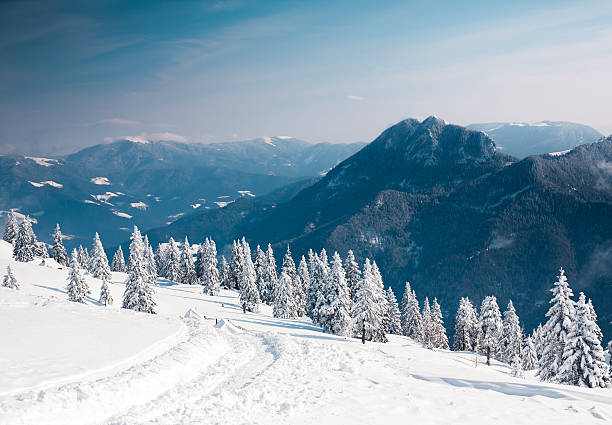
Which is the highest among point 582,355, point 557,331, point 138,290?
point 138,290

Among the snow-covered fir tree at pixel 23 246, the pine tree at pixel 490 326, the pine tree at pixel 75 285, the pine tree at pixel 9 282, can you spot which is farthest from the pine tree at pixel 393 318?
the snow-covered fir tree at pixel 23 246

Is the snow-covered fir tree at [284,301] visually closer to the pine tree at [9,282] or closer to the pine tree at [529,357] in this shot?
the pine tree at [9,282]

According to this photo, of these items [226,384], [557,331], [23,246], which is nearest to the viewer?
[226,384]

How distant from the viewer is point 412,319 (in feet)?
295

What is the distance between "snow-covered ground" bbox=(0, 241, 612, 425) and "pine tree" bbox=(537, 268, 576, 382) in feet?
50.8

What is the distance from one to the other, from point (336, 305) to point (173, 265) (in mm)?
62491

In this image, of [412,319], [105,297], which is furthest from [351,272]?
[105,297]

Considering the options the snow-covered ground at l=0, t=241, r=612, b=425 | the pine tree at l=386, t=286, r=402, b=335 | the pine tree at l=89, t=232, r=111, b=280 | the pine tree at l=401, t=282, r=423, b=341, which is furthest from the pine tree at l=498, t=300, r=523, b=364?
the pine tree at l=89, t=232, r=111, b=280

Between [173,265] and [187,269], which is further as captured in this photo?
[187,269]

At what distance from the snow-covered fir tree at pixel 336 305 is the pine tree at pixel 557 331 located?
2240cm

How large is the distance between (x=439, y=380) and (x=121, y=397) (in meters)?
15.9

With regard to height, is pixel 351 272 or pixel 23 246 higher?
pixel 23 246

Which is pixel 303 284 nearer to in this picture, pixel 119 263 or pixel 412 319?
pixel 412 319

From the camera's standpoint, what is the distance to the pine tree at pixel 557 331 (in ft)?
112
